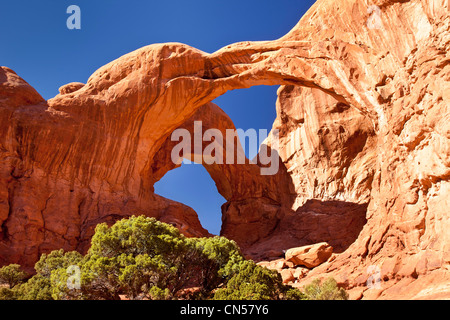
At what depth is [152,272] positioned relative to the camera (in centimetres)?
1230

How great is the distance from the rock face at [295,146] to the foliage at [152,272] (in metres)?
4.49

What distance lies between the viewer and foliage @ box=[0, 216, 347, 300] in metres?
12.0

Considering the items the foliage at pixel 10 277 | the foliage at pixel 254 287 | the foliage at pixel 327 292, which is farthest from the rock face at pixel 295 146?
the foliage at pixel 254 287

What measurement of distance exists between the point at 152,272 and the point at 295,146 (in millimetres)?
22549

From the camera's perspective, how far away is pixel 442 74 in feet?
47.0

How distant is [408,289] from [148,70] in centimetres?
1883

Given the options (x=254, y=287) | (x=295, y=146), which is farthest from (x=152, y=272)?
(x=295, y=146)

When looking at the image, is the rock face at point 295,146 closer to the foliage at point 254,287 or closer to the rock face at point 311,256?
the rock face at point 311,256

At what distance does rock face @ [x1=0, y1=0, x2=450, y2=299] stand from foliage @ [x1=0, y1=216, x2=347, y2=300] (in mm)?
4489

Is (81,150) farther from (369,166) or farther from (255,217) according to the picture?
(369,166)

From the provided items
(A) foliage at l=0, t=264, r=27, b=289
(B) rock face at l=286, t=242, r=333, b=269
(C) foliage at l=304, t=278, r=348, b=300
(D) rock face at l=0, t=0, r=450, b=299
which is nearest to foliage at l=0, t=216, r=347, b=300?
(C) foliage at l=304, t=278, r=348, b=300

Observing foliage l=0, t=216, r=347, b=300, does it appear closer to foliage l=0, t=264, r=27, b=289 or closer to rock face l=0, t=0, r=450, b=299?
foliage l=0, t=264, r=27, b=289
